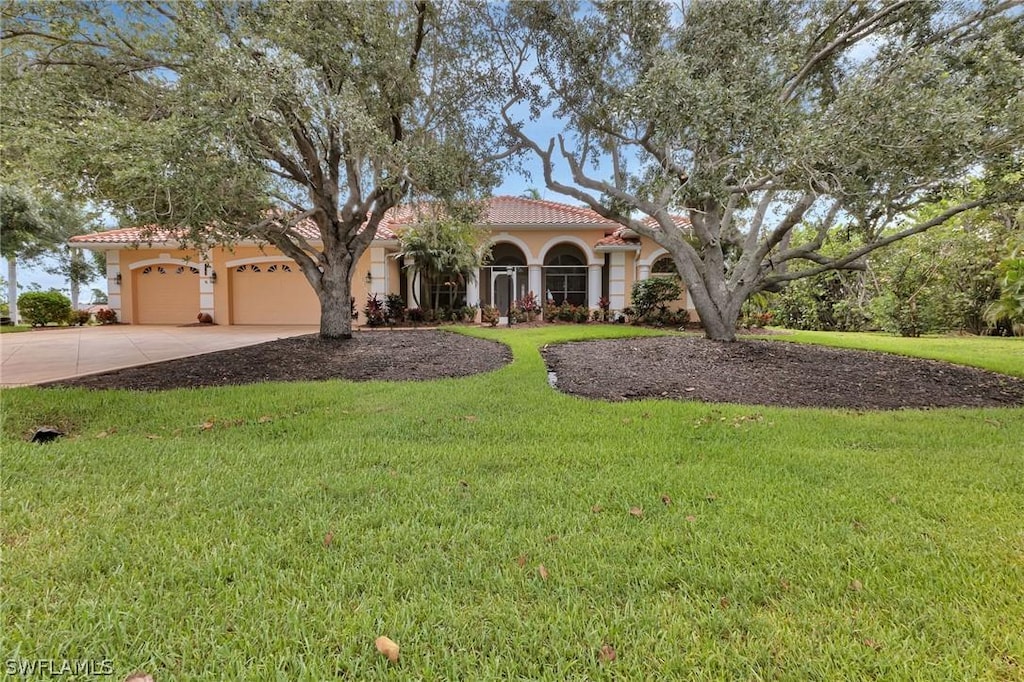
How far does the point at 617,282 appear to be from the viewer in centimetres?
1739

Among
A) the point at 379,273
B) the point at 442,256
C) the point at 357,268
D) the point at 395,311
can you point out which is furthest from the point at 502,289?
A: the point at 357,268

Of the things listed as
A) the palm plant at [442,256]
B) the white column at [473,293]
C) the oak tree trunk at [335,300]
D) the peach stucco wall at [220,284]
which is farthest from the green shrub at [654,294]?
the oak tree trunk at [335,300]

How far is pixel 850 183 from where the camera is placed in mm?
6281

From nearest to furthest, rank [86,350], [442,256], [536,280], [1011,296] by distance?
[86,350] < [1011,296] < [442,256] < [536,280]

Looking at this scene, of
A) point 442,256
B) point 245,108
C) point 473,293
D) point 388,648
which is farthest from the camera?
point 473,293

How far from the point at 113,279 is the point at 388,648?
22.2 metres

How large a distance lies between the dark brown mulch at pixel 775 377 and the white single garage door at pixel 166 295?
52.0 ft

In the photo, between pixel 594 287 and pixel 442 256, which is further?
pixel 594 287

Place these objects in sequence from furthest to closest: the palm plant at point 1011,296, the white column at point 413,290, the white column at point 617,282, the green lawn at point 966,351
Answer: the white column at point 413,290 < the white column at point 617,282 < the palm plant at point 1011,296 < the green lawn at point 966,351

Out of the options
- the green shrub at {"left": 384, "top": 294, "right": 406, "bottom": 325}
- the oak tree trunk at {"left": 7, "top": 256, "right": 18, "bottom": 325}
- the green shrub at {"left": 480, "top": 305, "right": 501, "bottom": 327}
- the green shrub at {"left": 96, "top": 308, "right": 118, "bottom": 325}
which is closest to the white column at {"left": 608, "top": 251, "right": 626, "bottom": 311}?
the green shrub at {"left": 480, "top": 305, "right": 501, "bottom": 327}

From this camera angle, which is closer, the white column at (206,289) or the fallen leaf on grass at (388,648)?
the fallen leaf on grass at (388,648)

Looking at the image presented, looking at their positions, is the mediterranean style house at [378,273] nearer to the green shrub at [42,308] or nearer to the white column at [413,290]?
the white column at [413,290]

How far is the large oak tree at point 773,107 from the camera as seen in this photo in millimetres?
6188

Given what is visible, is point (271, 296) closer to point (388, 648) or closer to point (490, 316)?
point (490, 316)
